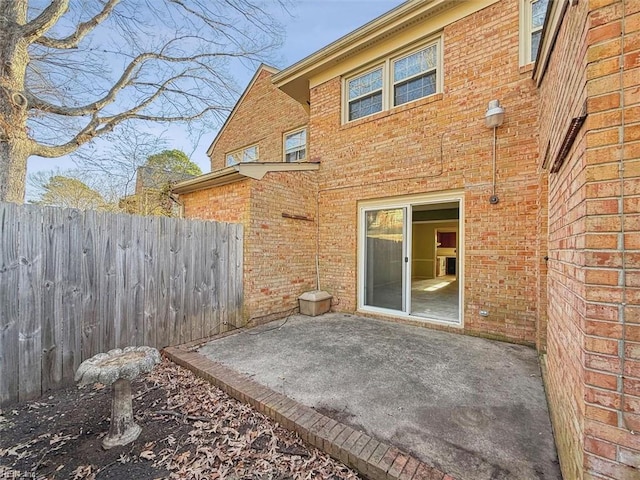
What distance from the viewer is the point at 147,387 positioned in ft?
9.92

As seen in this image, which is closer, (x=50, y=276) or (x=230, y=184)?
(x=50, y=276)

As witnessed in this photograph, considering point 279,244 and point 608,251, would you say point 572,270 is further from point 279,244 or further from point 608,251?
point 279,244

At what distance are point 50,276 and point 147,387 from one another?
5.28 feet

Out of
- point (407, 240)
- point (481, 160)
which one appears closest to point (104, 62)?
point (407, 240)

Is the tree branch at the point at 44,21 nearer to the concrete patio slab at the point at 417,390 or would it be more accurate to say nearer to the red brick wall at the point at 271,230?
the red brick wall at the point at 271,230

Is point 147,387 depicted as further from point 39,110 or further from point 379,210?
point 39,110

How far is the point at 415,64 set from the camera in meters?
5.26

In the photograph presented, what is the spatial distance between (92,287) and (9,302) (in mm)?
665

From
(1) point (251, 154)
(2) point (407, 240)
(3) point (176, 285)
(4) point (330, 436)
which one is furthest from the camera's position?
(1) point (251, 154)

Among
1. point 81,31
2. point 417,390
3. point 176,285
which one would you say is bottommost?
point 417,390

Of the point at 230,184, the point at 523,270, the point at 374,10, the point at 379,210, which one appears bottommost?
the point at 523,270

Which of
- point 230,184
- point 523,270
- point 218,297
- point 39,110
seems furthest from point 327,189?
A: point 39,110

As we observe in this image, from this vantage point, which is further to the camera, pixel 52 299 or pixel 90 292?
pixel 90 292

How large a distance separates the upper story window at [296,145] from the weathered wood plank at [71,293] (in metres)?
6.85
